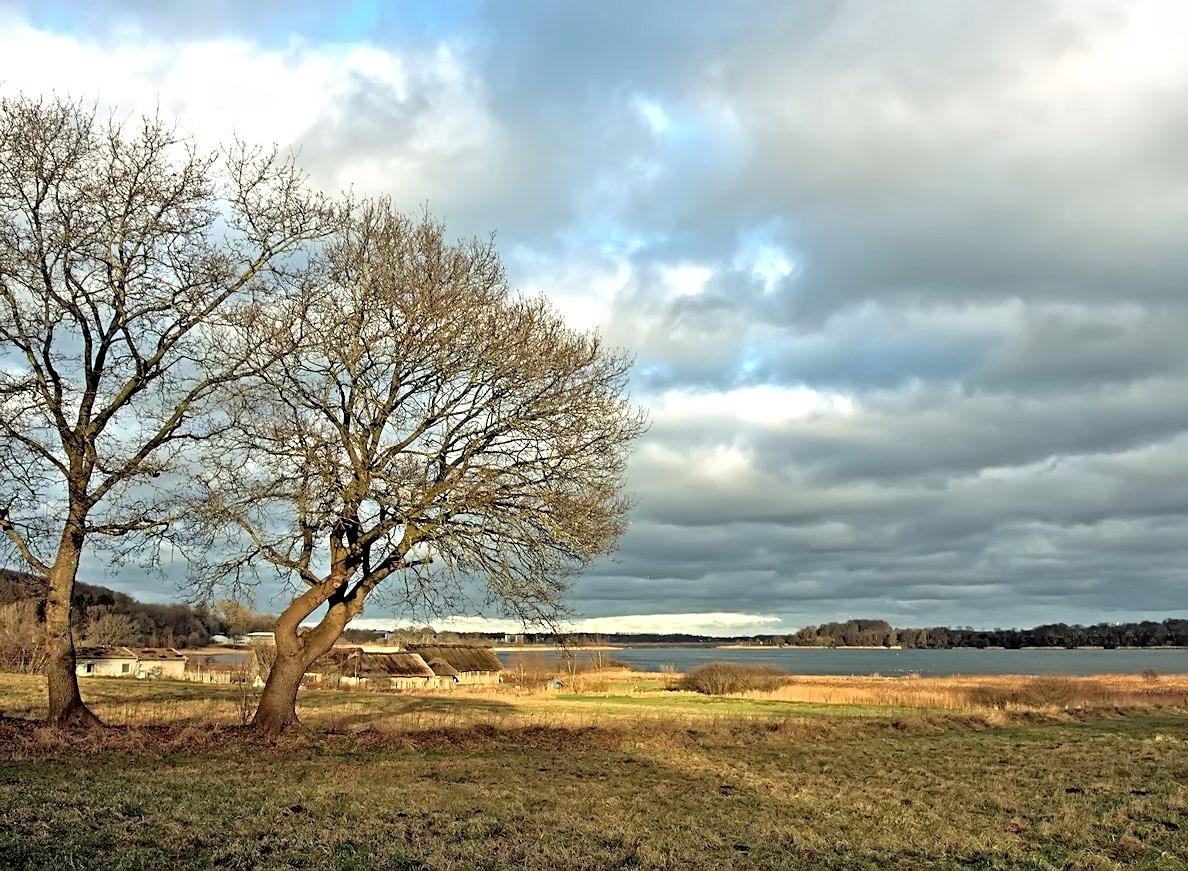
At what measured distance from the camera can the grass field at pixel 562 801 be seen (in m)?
8.98

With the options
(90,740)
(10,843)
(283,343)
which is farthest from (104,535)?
(10,843)

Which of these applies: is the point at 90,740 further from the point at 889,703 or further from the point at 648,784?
the point at 889,703

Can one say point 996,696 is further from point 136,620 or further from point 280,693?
point 136,620

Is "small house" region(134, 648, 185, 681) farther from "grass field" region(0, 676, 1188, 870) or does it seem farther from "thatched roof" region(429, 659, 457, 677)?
"grass field" region(0, 676, 1188, 870)

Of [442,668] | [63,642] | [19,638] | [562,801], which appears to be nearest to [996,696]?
[562,801]

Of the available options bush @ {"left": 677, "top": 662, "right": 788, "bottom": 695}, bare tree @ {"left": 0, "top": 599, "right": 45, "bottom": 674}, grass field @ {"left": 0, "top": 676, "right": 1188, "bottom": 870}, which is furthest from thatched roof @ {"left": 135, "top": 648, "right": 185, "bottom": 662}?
grass field @ {"left": 0, "top": 676, "right": 1188, "bottom": 870}

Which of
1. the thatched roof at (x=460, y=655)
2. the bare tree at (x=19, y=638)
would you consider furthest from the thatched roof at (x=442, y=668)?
the bare tree at (x=19, y=638)

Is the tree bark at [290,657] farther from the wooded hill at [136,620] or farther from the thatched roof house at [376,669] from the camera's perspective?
the thatched roof house at [376,669]

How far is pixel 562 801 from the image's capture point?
40.9ft

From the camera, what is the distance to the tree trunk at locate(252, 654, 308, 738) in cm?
1842

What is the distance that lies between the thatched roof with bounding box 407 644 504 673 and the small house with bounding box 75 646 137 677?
90.4 ft

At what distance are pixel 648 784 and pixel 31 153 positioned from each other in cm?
1568

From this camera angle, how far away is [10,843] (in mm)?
8266

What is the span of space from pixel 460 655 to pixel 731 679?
40242 millimetres
